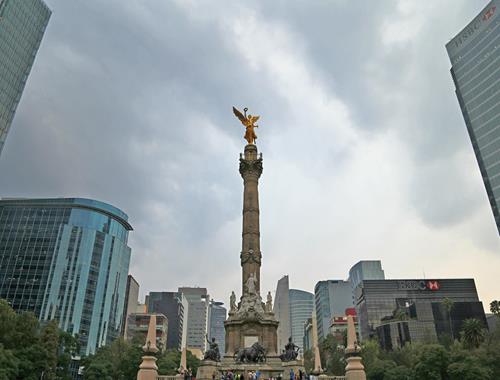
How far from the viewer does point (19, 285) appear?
73.2m

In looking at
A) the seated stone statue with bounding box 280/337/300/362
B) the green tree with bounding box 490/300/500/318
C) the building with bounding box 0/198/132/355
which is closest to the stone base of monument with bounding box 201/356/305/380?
the seated stone statue with bounding box 280/337/300/362

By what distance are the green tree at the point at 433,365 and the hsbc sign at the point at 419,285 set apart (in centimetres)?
6785

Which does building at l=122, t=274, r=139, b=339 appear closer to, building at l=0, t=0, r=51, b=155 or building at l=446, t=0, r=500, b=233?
building at l=0, t=0, r=51, b=155

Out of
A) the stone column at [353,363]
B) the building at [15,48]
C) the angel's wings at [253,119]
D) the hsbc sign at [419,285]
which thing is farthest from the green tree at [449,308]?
the building at [15,48]

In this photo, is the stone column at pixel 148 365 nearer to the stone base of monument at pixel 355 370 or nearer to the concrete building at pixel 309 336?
the stone base of monument at pixel 355 370

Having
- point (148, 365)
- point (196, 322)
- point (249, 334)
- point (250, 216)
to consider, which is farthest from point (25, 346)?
point (196, 322)

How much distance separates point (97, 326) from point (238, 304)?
52972mm

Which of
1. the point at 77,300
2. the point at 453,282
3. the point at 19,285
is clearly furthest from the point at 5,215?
the point at 453,282

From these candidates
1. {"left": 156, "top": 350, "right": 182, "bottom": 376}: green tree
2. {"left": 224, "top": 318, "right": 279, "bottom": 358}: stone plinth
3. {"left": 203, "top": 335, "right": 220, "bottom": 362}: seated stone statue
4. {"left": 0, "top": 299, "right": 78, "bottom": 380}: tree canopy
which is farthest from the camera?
{"left": 156, "top": 350, "right": 182, "bottom": 376}: green tree

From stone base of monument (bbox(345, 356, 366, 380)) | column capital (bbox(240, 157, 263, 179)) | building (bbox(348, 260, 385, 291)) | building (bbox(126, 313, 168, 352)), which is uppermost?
building (bbox(348, 260, 385, 291))

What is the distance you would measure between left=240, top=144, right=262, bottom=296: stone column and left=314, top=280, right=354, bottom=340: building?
11924 cm

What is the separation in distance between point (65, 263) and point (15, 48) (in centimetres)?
3774

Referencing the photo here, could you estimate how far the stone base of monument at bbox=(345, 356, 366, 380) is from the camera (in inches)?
797

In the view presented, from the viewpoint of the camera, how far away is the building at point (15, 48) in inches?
2420
